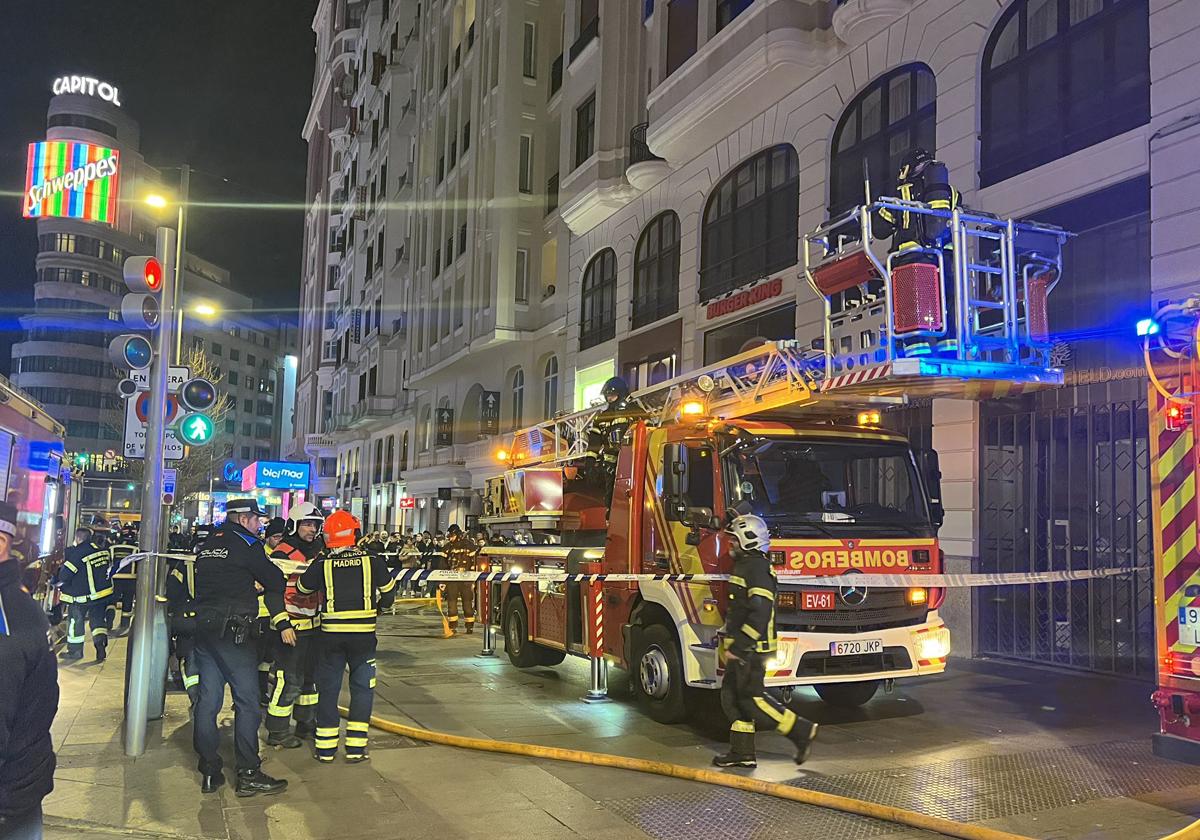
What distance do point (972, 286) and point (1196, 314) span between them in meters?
1.95

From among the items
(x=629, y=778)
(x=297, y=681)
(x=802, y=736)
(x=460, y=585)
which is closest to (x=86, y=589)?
(x=297, y=681)

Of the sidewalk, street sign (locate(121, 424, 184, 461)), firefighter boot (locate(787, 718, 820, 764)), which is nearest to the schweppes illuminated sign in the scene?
firefighter boot (locate(787, 718, 820, 764))

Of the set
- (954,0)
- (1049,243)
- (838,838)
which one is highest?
(954,0)

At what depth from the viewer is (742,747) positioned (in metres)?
6.79

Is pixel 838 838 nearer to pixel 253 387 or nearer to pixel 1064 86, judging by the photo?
pixel 1064 86

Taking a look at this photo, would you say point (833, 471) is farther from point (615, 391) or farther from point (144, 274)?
point (144, 274)

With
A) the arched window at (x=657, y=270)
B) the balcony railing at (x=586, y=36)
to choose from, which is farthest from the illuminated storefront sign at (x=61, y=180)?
the arched window at (x=657, y=270)

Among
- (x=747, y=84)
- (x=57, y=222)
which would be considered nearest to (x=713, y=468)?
(x=747, y=84)

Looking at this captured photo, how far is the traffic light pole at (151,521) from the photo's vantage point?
7105mm

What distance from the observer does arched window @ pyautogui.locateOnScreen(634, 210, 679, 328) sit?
68.8 feet

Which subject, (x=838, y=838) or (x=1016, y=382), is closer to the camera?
(x=838, y=838)

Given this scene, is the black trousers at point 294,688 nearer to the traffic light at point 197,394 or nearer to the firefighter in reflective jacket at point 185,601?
the firefighter in reflective jacket at point 185,601

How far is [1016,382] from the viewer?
7.51 metres

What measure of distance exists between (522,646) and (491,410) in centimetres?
2108
